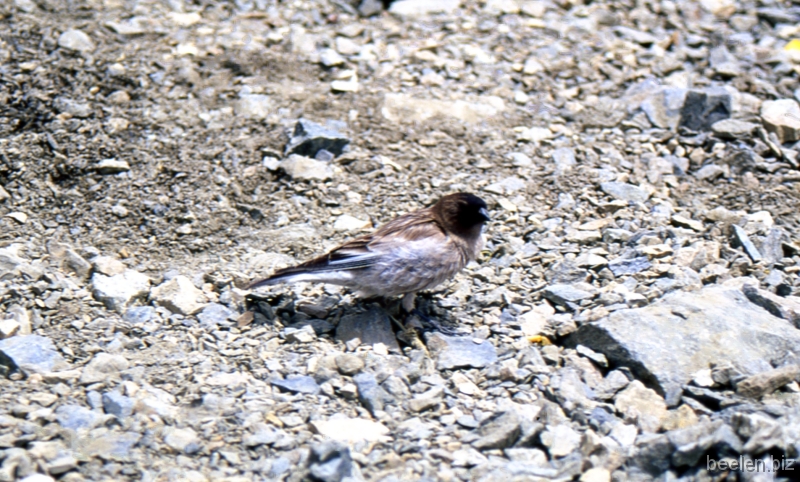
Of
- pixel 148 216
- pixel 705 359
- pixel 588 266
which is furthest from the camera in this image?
pixel 148 216

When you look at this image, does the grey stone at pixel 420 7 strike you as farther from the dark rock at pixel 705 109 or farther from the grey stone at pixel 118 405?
the grey stone at pixel 118 405

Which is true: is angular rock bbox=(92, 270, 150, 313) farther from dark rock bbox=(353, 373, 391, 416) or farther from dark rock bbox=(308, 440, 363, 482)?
dark rock bbox=(308, 440, 363, 482)

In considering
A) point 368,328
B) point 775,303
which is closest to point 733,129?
point 775,303

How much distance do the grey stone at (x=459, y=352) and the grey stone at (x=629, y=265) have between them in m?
1.09

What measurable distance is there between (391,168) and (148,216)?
179cm

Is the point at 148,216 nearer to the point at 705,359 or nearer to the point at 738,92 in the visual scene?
the point at 705,359

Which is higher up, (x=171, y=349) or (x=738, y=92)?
(x=738, y=92)

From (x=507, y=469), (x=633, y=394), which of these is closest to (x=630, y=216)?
(x=633, y=394)

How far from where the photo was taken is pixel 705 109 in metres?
6.85

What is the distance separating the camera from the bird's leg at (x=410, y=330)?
191 inches

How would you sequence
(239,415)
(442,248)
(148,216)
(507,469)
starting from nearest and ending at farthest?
(507,469) < (239,415) < (442,248) < (148,216)

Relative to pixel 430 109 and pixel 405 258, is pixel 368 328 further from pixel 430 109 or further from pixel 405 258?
pixel 430 109

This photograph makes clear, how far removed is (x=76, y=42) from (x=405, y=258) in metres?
3.87

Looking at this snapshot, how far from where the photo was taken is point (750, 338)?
4.55 meters
